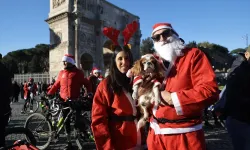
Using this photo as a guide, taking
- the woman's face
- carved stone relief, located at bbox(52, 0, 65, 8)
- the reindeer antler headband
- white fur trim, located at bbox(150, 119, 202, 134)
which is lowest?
white fur trim, located at bbox(150, 119, 202, 134)

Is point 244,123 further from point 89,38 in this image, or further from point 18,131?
point 89,38

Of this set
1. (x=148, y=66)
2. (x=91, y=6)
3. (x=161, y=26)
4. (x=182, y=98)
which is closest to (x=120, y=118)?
(x=148, y=66)

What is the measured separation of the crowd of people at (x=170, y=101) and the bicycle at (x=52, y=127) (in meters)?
1.96

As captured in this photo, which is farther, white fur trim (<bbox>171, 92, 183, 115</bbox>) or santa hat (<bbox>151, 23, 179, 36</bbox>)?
santa hat (<bbox>151, 23, 179, 36</bbox>)

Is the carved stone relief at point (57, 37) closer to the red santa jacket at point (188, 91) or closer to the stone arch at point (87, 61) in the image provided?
the stone arch at point (87, 61)

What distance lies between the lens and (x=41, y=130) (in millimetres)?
5828

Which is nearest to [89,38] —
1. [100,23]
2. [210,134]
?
[100,23]

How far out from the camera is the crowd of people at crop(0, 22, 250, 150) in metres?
1.89

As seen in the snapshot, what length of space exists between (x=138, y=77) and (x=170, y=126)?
0.49m

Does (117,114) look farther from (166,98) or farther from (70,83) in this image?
(70,83)

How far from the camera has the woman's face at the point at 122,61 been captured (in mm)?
2625

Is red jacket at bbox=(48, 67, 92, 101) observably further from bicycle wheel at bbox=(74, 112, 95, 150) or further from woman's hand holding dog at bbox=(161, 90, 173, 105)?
woman's hand holding dog at bbox=(161, 90, 173, 105)

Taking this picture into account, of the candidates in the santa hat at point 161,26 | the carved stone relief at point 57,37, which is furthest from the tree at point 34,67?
the santa hat at point 161,26

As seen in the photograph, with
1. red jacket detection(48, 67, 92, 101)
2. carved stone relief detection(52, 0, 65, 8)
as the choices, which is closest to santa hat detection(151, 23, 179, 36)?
red jacket detection(48, 67, 92, 101)
